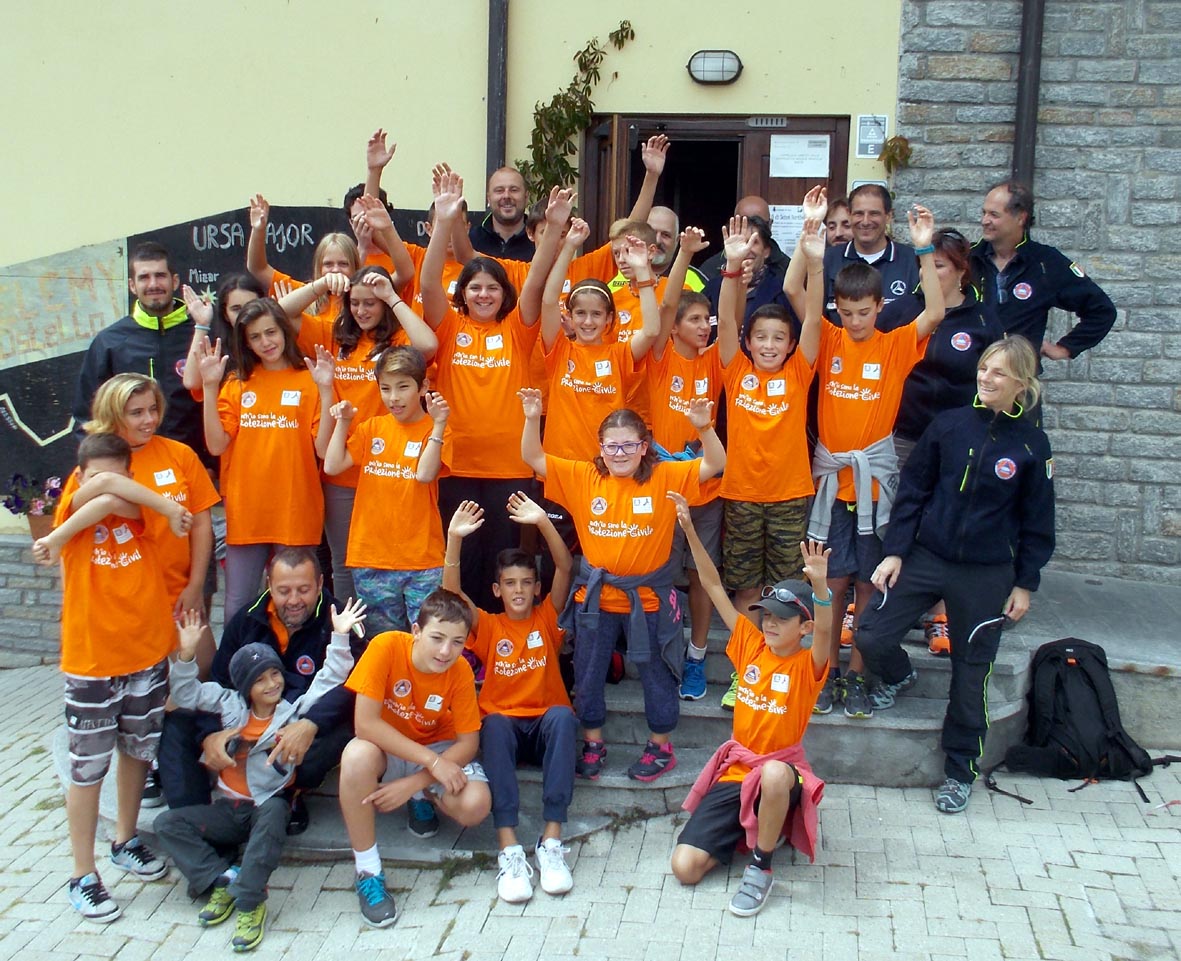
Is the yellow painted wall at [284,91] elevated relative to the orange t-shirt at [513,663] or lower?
elevated

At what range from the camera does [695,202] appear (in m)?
9.45

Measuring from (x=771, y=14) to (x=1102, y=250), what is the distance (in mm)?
2343

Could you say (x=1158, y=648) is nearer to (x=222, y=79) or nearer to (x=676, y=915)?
(x=676, y=915)

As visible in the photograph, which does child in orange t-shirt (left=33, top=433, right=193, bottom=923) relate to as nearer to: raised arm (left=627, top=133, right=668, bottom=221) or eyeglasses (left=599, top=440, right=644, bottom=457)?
eyeglasses (left=599, top=440, right=644, bottom=457)

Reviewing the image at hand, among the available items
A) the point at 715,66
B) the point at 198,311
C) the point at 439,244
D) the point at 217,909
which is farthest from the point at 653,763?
the point at 715,66

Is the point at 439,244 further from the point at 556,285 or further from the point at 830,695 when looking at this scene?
the point at 830,695

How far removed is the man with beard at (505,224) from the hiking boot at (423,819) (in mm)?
2876

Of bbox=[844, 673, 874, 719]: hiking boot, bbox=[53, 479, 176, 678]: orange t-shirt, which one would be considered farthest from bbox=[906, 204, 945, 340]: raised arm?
bbox=[53, 479, 176, 678]: orange t-shirt

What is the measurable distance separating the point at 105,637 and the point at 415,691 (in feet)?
3.77

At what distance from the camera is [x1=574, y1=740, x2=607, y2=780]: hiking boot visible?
14.9ft

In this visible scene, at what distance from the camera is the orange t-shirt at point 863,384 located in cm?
476

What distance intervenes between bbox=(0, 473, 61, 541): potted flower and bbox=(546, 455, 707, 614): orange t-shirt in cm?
358

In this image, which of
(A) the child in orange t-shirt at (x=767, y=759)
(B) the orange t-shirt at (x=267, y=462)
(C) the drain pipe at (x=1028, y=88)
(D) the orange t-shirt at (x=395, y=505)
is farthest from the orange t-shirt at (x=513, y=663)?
(C) the drain pipe at (x=1028, y=88)

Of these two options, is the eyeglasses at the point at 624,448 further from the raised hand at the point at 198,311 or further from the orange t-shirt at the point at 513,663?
the raised hand at the point at 198,311
